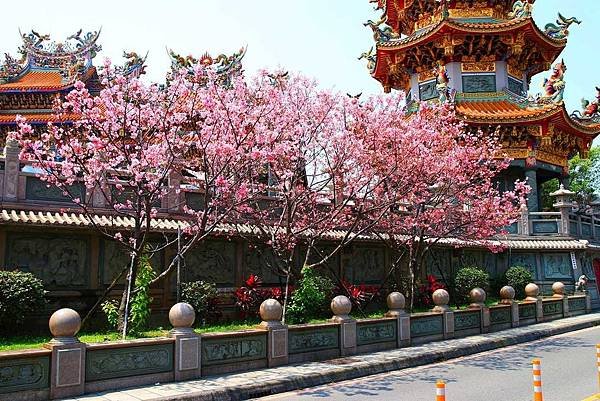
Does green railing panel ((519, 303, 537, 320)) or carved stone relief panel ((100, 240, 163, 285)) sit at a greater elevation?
carved stone relief panel ((100, 240, 163, 285))

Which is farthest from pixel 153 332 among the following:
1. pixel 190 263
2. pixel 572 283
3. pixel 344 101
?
pixel 572 283

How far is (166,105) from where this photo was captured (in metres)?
12.2

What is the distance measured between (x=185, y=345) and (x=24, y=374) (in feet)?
8.98

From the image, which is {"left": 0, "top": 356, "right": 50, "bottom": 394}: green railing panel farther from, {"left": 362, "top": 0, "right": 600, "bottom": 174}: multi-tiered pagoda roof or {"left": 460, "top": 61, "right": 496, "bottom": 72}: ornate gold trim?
{"left": 460, "top": 61, "right": 496, "bottom": 72}: ornate gold trim

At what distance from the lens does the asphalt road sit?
9.46m

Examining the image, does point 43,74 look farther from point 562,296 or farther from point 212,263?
point 562,296

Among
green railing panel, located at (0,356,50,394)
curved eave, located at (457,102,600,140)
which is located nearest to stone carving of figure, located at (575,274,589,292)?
curved eave, located at (457,102,600,140)

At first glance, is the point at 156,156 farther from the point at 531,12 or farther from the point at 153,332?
the point at 531,12

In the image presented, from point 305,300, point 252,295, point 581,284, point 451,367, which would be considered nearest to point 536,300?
point 581,284

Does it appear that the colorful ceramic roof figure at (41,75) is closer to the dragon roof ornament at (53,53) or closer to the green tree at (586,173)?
the dragon roof ornament at (53,53)

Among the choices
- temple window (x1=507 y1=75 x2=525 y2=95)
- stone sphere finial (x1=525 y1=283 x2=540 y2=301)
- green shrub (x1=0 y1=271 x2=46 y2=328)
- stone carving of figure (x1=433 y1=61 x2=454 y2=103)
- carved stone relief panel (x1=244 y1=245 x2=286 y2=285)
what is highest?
temple window (x1=507 y1=75 x2=525 y2=95)

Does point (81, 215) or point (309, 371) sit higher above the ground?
point (81, 215)

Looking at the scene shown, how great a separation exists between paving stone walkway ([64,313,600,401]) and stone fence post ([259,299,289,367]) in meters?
0.26

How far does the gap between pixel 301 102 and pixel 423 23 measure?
18249 millimetres
